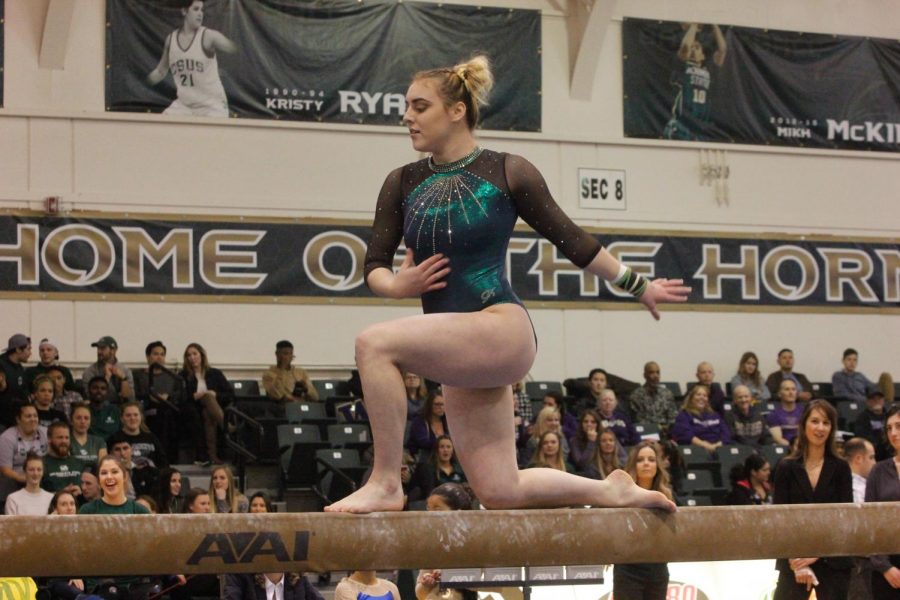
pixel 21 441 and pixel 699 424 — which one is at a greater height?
pixel 21 441

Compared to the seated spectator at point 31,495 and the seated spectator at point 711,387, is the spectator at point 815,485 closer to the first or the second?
the seated spectator at point 31,495

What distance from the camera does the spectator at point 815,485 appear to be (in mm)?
5621

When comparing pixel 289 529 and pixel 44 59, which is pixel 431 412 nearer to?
pixel 44 59

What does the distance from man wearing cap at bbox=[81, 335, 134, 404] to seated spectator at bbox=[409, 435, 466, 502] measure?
128 inches

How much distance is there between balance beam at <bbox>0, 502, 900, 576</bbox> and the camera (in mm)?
3732

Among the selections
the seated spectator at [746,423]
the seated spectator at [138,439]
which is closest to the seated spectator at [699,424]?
the seated spectator at [746,423]

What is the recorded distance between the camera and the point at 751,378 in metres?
14.3

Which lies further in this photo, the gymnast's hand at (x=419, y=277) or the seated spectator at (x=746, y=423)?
the seated spectator at (x=746, y=423)

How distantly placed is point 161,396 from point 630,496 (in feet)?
27.8

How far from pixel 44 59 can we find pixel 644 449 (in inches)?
358

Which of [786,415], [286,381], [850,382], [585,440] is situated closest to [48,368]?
[286,381]

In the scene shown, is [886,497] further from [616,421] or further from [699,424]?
[699,424]

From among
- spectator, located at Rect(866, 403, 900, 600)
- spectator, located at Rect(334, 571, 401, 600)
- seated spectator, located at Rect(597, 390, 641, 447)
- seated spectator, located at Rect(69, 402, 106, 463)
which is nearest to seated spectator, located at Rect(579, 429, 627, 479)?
seated spectator, located at Rect(597, 390, 641, 447)

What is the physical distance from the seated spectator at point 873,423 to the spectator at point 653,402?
6.34ft
